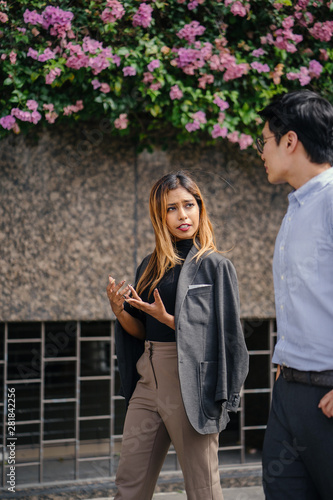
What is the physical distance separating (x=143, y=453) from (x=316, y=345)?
1.26 m

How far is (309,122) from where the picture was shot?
2303 mm

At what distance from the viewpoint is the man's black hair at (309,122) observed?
2.30 meters

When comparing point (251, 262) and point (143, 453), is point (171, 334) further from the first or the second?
point (251, 262)

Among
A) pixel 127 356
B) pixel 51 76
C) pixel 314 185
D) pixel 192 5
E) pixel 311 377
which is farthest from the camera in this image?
pixel 192 5

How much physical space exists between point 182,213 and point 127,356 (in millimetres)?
792

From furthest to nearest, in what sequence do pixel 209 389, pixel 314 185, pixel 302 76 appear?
1. pixel 302 76
2. pixel 209 389
3. pixel 314 185

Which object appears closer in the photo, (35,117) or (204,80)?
(35,117)

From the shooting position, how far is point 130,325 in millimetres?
3318

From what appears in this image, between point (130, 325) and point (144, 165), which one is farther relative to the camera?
point (144, 165)

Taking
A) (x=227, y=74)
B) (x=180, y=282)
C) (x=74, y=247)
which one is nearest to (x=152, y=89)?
(x=227, y=74)

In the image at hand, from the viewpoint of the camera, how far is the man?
2.17 m

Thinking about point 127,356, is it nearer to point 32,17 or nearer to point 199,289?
point 199,289

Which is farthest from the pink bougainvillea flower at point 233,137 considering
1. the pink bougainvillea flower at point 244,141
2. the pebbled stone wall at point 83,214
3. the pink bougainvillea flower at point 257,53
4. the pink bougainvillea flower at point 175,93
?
the pink bougainvillea flower at point 257,53

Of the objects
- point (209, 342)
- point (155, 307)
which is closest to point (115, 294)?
point (155, 307)
